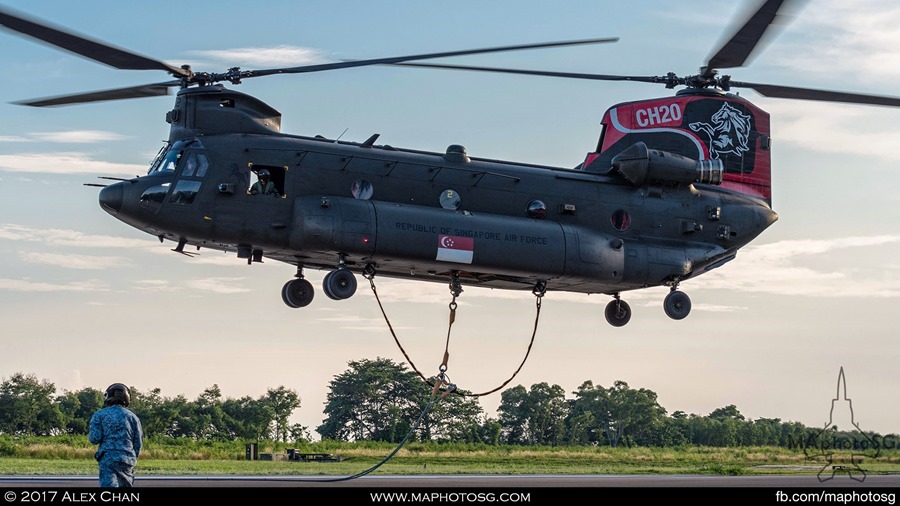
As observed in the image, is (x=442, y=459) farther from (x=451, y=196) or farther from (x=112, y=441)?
(x=112, y=441)

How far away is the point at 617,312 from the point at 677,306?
1.38m

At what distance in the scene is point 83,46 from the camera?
837 inches

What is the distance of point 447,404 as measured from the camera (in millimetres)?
39438

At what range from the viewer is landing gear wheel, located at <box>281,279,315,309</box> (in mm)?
23344

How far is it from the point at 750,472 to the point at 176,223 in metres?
16.3

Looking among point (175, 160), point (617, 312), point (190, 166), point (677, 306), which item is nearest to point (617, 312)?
point (617, 312)

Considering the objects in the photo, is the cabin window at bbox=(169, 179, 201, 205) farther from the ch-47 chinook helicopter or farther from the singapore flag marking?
the singapore flag marking

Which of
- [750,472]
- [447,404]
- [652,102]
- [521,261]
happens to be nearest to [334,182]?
[521,261]

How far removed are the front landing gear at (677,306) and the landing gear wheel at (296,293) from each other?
8.33 m

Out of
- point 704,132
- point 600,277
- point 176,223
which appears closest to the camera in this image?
point 176,223

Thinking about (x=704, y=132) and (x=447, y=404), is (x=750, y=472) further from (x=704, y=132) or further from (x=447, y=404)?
(x=447, y=404)

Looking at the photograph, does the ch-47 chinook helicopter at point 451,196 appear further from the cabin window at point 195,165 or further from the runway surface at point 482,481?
the runway surface at point 482,481

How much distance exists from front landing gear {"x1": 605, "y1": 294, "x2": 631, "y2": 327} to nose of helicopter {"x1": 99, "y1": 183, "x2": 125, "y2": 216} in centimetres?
1130

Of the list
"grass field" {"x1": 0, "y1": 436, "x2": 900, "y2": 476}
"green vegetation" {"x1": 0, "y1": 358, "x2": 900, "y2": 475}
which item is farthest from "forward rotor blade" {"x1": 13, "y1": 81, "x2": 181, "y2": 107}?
"green vegetation" {"x1": 0, "y1": 358, "x2": 900, "y2": 475}
